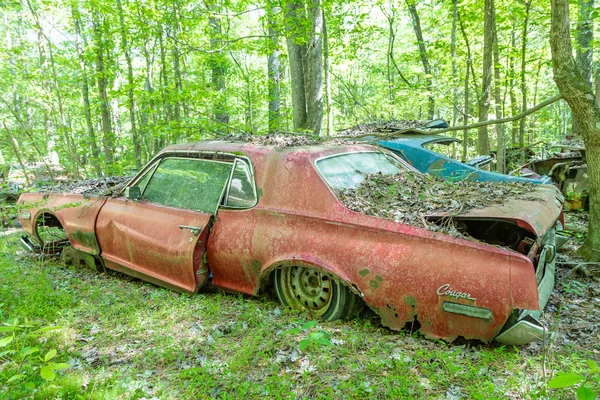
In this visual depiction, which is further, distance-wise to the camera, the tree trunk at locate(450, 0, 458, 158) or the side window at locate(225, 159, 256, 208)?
the tree trunk at locate(450, 0, 458, 158)

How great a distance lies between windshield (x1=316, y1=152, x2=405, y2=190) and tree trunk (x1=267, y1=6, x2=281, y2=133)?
4561 millimetres

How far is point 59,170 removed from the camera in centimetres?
1243

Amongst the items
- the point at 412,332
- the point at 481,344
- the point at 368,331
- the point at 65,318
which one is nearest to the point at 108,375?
the point at 65,318

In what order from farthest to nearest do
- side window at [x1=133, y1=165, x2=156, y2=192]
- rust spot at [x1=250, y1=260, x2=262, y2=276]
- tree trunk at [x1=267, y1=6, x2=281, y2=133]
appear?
1. tree trunk at [x1=267, y1=6, x2=281, y2=133]
2. side window at [x1=133, y1=165, x2=156, y2=192]
3. rust spot at [x1=250, y1=260, x2=262, y2=276]

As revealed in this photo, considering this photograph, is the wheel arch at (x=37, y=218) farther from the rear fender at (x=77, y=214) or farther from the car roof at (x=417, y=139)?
the car roof at (x=417, y=139)

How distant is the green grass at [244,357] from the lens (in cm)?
225

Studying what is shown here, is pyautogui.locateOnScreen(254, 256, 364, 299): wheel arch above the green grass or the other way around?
above

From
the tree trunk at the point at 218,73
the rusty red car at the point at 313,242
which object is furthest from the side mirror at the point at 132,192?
the tree trunk at the point at 218,73

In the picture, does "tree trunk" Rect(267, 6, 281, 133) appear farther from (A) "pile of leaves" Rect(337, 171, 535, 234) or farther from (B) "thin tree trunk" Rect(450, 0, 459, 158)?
(A) "pile of leaves" Rect(337, 171, 535, 234)

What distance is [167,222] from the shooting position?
3674 mm

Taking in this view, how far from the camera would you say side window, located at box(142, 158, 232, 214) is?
3666 mm

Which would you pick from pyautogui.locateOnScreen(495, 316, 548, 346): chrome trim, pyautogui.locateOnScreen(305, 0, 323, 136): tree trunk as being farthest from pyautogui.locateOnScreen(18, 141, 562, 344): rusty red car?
pyautogui.locateOnScreen(305, 0, 323, 136): tree trunk

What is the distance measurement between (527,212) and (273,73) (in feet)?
35.2

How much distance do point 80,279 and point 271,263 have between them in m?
2.58
